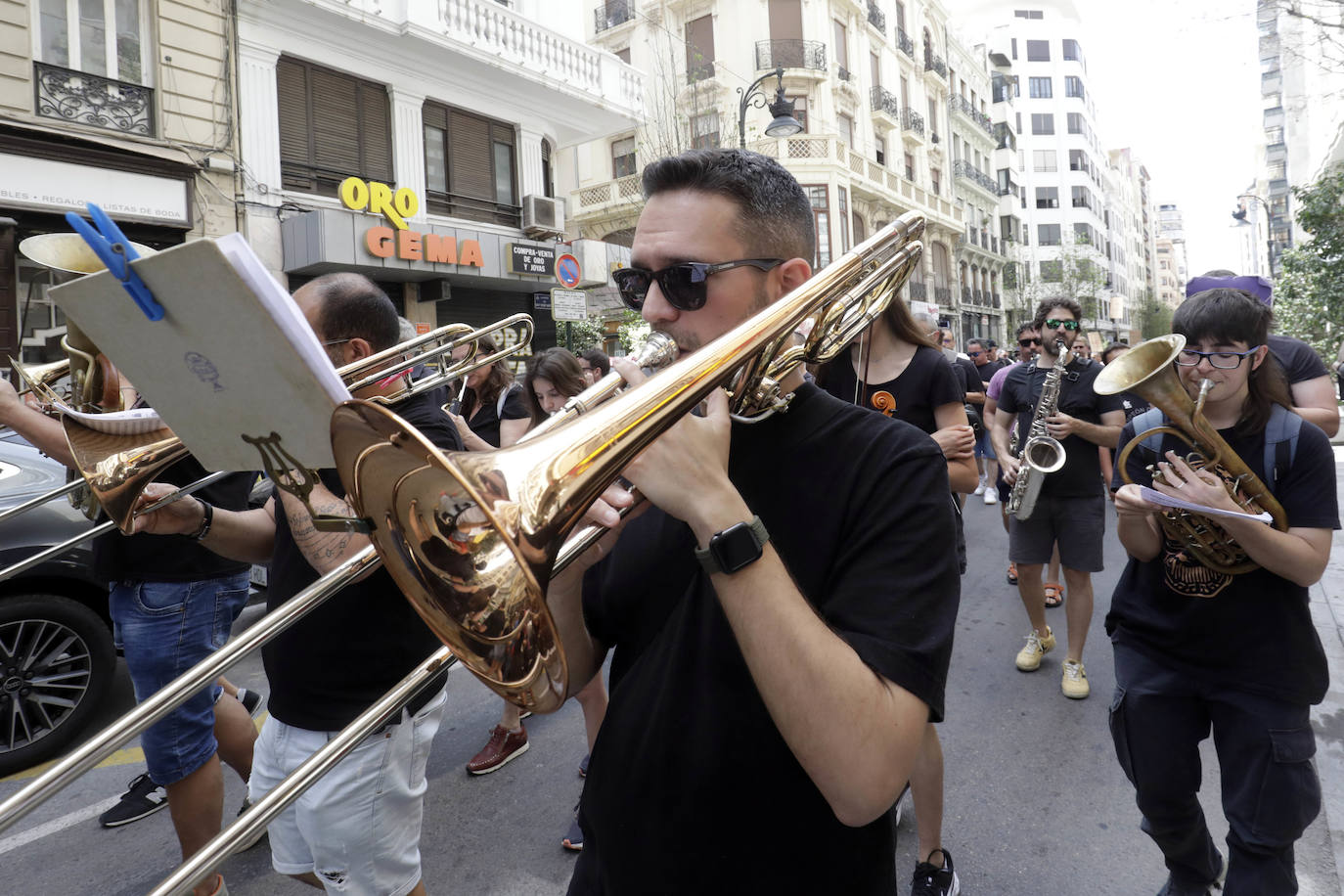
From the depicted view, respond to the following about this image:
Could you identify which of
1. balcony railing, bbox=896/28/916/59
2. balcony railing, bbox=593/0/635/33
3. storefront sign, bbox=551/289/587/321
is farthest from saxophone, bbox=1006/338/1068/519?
balcony railing, bbox=896/28/916/59

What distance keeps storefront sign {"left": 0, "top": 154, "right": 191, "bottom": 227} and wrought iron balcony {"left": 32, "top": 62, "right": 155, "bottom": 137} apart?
614 millimetres

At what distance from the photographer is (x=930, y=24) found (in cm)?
3362

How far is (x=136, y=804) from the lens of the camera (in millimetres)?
3156

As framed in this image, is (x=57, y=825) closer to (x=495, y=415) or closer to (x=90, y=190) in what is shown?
(x=495, y=415)

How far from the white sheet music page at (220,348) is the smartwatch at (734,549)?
0.55m

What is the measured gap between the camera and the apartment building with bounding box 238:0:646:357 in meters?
10.8

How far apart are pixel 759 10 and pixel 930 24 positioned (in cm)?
1360

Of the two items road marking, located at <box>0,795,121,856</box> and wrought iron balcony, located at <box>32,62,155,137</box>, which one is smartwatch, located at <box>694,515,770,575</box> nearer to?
road marking, located at <box>0,795,121,856</box>

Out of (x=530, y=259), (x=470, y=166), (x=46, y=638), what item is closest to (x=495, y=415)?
(x=46, y=638)

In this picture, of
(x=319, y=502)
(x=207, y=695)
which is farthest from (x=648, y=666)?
(x=207, y=695)

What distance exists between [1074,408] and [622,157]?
22.6 meters

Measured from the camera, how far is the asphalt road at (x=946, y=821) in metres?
2.61

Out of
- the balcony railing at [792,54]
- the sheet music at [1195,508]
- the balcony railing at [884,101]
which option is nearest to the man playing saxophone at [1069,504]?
the sheet music at [1195,508]

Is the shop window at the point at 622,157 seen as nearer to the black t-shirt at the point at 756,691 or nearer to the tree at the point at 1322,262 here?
the tree at the point at 1322,262
